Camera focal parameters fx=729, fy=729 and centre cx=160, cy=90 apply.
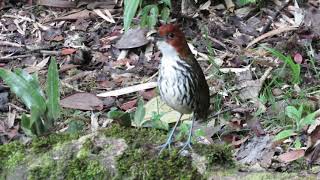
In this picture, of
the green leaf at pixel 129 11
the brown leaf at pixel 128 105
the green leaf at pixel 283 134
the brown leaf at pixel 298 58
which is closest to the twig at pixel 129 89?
the brown leaf at pixel 128 105

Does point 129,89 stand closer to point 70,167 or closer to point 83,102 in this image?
point 83,102

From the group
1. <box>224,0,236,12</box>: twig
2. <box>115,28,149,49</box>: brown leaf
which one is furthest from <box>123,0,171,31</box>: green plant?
<box>224,0,236,12</box>: twig

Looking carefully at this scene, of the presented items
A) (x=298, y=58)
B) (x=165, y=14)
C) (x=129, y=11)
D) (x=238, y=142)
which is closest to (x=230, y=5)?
(x=165, y=14)

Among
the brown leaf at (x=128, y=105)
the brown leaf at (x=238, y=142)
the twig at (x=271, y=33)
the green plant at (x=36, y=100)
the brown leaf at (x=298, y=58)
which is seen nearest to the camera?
the green plant at (x=36, y=100)

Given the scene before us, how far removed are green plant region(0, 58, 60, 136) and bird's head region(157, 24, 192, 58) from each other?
64 centimetres

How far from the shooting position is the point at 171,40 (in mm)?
4117

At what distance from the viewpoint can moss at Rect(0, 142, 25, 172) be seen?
376cm

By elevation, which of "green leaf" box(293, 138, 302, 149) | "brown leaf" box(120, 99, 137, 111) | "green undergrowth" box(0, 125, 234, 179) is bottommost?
"brown leaf" box(120, 99, 137, 111)

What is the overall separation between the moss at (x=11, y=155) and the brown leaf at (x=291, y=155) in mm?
1847

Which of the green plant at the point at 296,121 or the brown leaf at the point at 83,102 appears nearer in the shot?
the green plant at the point at 296,121

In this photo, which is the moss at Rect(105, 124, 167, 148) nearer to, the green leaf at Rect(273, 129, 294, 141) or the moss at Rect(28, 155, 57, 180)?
the moss at Rect(28, 155, 57, 180)

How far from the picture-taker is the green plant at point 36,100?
3.92 meters

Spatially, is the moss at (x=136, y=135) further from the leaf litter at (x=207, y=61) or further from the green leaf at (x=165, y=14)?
the green leaf at (x=165, y=14)

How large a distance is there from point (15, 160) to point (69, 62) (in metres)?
2.75
